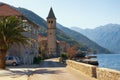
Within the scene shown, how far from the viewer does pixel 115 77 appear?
65.0 feet

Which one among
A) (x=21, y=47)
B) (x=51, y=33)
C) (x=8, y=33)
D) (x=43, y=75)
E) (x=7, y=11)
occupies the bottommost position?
(x=43, y=75)

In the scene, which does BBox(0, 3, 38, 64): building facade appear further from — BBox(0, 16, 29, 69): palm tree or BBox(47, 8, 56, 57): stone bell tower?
BBox(47, 8, 56, 57): stone bell tower

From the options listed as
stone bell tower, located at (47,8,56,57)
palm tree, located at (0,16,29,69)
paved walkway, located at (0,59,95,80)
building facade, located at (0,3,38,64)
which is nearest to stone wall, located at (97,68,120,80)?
paved walkway, located at (0,59,95,80)

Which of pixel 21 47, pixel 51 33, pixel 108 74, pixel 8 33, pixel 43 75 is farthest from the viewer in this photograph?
pixel 51 33

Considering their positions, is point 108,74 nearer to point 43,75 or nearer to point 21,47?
point 43,75

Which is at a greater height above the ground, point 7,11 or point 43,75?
point 7,11

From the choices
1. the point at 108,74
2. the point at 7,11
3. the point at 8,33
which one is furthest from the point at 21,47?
the point at 108,74

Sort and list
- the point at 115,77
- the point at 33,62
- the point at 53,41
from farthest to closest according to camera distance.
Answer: the point at 53,41, the point at 33,62, the point at 115,77

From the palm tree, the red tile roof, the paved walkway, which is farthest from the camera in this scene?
the red tile roof

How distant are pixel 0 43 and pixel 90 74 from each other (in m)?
21.9

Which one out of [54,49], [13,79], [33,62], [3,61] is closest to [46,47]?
[54,49]

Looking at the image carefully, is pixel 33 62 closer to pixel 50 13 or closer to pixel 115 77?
pixel 115 77

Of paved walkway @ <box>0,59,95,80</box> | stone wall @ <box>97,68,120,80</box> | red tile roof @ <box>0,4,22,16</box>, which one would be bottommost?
paved walkway @ <box>0,59,95,80</box>

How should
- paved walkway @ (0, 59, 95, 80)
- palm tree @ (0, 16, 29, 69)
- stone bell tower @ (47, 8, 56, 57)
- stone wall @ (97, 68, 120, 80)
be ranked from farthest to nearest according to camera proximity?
stone bell tower @ (47, 8, 56, 57)
palm tree @ (0, 16, 29, 69)
paved walkway @ (0, 59, 95, 80)
stone wall @ (97, 68, 120, 80)
